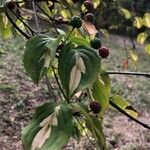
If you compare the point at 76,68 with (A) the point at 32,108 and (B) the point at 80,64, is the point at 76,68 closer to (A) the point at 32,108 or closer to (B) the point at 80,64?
(B) the point at 80,64

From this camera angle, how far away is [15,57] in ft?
21.8

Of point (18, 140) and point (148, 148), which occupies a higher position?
point (18, 140)

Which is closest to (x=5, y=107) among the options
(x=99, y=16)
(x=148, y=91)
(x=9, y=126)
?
(x=9, y=126)

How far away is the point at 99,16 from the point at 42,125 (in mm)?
11607

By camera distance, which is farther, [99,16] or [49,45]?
[99,16]

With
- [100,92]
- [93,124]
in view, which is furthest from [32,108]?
[93,124]

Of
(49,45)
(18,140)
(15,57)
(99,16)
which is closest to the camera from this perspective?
(49,45)

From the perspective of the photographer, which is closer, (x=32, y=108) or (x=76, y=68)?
(x=76, y=68)

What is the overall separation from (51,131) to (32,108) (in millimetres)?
4095

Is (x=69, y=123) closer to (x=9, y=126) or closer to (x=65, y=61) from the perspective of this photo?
(x=65, y=61)

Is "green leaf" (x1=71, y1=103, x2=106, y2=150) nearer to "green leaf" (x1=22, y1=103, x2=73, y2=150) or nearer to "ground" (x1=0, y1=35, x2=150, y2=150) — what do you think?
"green leaf" (x1=22, y1=103, x2=73, y2=150)

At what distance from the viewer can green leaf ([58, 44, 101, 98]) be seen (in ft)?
2.28

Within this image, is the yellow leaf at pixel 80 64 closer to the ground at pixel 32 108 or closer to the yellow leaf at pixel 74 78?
the yellow leaf at pixel 74 78

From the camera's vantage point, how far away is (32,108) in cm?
473
